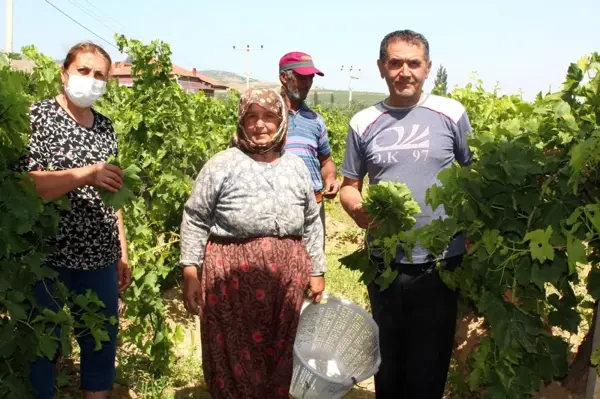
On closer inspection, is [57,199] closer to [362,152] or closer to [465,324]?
[362,152]

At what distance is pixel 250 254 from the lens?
259 cm

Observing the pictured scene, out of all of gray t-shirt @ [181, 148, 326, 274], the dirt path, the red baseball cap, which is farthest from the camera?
the red baseball cap

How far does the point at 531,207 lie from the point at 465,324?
3.19 metres

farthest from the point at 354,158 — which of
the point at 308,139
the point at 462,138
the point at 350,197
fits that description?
the point at 308,139

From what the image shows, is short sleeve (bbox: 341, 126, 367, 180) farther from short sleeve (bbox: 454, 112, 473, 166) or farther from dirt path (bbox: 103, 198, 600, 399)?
dirt path (bbox: 103, 198, 600, 399)

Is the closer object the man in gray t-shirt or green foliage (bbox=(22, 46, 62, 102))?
the man in gray t-shirt

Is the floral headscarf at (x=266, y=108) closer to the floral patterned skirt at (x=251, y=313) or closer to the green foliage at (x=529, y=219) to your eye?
the floral patterned skirt at (x=251, y=313)

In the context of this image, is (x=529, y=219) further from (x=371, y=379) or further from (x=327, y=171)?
(x=371, y=379)

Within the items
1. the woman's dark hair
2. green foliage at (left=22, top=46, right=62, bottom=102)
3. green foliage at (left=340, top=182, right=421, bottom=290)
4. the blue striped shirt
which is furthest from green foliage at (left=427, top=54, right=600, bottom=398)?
green foliage at (left=22, top=46, right=62, bottom=102)

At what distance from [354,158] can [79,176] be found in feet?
3.89

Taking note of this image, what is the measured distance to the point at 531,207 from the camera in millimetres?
1712

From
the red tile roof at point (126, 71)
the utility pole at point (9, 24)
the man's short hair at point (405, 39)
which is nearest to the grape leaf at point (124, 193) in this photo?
the red tile roof at point (126, 71)

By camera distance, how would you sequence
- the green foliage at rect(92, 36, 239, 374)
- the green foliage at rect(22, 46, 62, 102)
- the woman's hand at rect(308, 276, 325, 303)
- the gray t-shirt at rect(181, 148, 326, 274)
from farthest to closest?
the green foliage at rect(22, 46, 62, 102) < the green foliage at rect(92, 36, 239, 374) < the woman's hand at rect(308, 276, 325, 303) < the gray t-shirt at rect(181, 148, 326, 274)

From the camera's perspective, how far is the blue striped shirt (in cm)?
390
